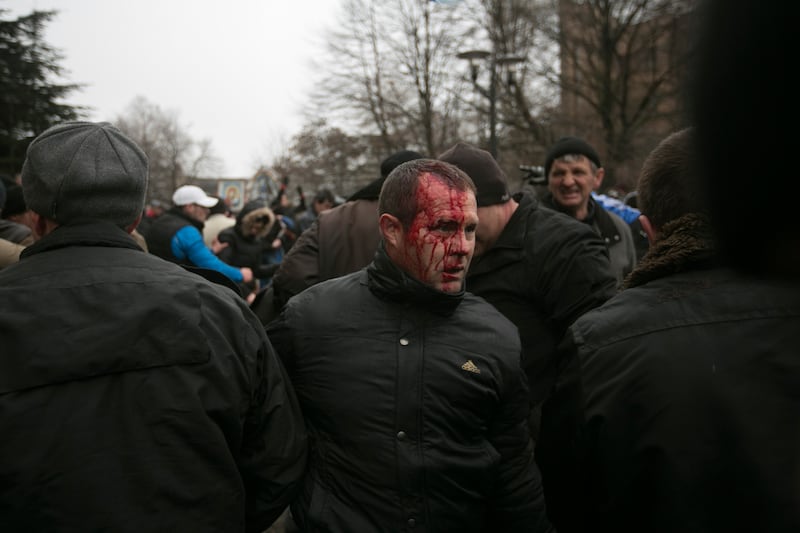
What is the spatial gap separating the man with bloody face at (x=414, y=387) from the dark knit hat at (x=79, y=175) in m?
0.69

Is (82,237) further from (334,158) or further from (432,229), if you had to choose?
(334,158)

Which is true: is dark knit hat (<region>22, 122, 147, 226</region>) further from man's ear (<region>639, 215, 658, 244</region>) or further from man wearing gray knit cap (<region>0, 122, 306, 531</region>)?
man's ear (<region>639, 215, 658, 244</region>)

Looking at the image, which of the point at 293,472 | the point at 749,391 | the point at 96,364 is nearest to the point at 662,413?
the point at 749,391

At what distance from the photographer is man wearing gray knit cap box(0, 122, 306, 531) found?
1519 mm

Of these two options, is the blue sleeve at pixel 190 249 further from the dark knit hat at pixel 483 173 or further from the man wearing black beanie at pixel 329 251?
the dark knit hat at pixel 483 173

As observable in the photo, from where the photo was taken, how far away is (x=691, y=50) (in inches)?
20.2

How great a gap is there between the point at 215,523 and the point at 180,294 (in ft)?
2.01

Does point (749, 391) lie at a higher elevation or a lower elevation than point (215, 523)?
higher

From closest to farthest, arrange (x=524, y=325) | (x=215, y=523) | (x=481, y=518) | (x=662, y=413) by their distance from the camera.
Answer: (x=662, y=413) < (x=215, y=523) < (x=481, y=518) < (x=524, y=325)

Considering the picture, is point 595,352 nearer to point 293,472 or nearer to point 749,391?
point 749,391

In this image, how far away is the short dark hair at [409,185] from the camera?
2240 millimetres

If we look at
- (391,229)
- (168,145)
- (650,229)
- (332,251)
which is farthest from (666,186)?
(168,145)

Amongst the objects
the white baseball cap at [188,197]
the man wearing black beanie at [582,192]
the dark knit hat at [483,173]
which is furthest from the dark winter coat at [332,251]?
the white baseball cap at [188,197]

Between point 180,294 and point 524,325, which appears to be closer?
point 180,294
